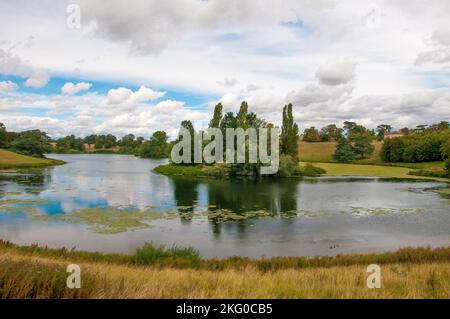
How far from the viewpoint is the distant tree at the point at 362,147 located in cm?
9088

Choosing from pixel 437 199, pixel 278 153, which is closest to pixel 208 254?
pixel 437 199

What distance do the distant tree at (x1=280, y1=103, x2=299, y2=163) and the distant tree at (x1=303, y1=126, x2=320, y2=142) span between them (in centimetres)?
6197

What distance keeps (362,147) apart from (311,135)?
102 ft

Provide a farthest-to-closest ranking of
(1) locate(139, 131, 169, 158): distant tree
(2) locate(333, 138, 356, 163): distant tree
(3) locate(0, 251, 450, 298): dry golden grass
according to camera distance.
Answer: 1. (1) locate(139, 131, 169, 158): distant tree
2. (2) locate(333, 138, 356, 163): distant tree
3. (3) locate(0, 251, 450, 298): dry golden grass

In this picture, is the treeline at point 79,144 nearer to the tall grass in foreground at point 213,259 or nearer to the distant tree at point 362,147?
the distant tree at point 362,147

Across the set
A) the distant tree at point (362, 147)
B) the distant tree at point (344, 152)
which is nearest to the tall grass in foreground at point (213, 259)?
the distant tree at point (344, 152)

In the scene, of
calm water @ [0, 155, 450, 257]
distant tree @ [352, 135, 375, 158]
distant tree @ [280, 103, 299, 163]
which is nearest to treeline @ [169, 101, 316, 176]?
distant tree @ [280, 103, 299, 163]

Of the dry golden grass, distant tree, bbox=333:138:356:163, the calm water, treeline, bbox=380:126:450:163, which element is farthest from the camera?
distant tree, bbox=333:138:356:163

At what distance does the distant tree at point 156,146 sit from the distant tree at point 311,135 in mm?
44493

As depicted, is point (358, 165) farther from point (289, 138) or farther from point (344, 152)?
point (289, 138)

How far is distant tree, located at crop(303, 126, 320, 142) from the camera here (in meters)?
120

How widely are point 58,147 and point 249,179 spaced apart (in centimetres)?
12689

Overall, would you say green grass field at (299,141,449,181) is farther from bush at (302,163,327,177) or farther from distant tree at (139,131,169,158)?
distant tree at (139,131,169,158)
